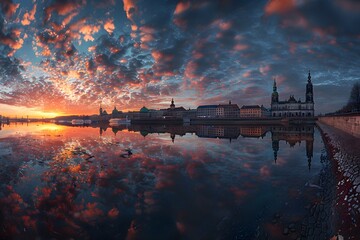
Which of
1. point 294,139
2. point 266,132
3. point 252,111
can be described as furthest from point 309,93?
point 294,139

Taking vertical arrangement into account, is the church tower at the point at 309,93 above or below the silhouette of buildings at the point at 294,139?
above

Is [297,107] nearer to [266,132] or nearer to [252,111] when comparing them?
[252,111]

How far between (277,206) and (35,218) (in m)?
11.5

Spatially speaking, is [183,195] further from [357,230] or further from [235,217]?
[357,230]

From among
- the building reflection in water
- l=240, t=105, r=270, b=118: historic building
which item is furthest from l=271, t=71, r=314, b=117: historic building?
the building reflection in water

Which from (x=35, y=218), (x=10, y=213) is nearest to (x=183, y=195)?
(x=35, y=218)

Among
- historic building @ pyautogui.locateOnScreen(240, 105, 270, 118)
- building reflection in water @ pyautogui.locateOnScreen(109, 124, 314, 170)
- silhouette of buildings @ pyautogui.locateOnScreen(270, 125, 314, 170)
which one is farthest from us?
historic building @ pyautogui.locateOnScreen(240, 105, 270, 118)

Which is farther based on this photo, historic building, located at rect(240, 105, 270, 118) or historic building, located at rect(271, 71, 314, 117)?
historic building, located at rect(240, 105, 270, 118)

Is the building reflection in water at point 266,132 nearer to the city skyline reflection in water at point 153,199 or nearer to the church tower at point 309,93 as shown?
the city skyline reflection in water at point 153,199

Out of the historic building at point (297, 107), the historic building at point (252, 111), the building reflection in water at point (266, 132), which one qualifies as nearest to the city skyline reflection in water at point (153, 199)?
the building reflection in water at point (266, 132)

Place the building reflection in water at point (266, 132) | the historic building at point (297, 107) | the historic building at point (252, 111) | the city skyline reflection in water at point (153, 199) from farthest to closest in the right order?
the historic building at point (252, 111) → the historic building at point (297, 107) → the building reflection in water at point (266, 132) → the city skyline reflection in water at point (153, 199)

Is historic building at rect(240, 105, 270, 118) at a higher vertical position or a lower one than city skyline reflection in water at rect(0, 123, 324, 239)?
higher

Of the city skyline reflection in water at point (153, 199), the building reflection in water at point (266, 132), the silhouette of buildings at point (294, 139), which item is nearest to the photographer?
the city skyline reflection in water at point (153, 199)

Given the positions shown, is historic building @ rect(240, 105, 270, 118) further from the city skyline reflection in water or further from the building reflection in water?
the city skyline reflection in water
